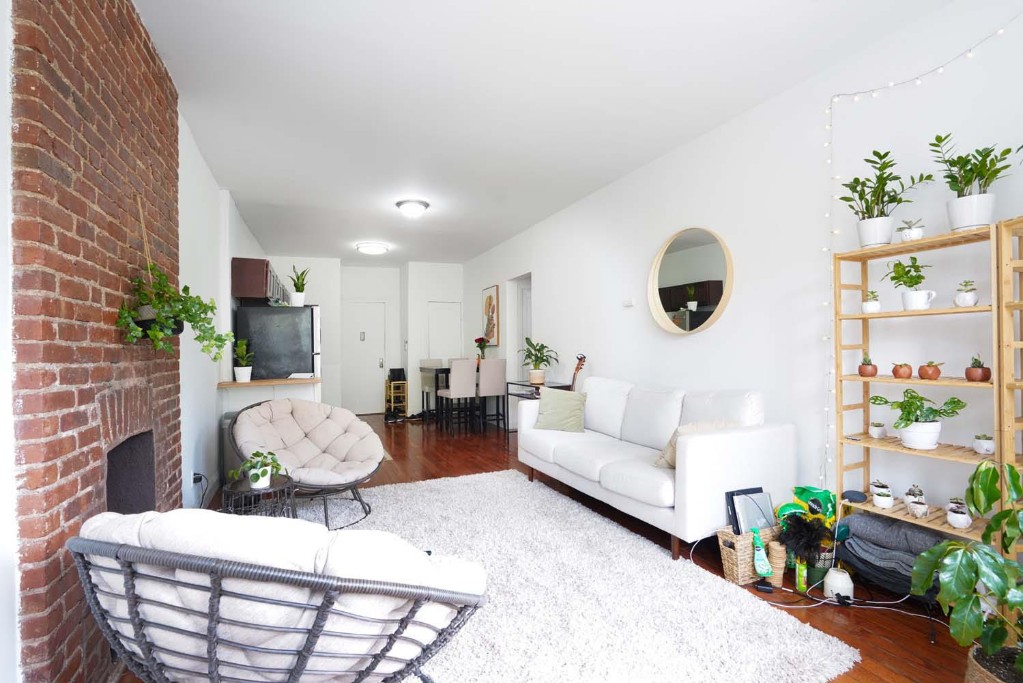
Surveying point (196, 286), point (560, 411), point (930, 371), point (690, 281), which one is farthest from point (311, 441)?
point (930, 371)

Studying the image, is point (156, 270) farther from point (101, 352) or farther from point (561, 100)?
point (561, 100)

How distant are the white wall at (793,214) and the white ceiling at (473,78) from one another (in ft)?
0.50

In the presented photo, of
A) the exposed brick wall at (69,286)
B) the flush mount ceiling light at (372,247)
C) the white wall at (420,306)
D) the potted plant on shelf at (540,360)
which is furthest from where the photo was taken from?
the white wall at (420,306)

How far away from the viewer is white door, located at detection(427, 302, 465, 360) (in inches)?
328

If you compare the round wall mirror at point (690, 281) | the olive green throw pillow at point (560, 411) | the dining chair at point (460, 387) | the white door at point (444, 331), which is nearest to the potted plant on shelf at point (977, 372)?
the round wall mirror at point (690, 281)

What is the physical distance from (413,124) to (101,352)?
2238 millimetres

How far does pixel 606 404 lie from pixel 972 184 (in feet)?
8.22

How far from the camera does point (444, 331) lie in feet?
27.7

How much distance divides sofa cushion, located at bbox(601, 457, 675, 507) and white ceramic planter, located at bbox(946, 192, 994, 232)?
1.65 meters

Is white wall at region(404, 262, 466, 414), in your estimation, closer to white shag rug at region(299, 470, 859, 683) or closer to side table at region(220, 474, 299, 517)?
side table at region(220, 474, 299, 517)

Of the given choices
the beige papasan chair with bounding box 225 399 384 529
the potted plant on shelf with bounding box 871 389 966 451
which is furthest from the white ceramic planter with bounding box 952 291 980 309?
the beige papasan chair with bounding box 225 399 384 529

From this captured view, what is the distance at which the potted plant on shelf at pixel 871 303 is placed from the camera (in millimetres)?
2307

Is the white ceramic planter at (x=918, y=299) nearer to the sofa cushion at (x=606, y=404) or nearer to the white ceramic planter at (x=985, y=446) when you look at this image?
the white ceramic planter at (x=985, y=446)

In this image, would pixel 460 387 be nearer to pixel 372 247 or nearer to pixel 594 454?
pixel 372 247
